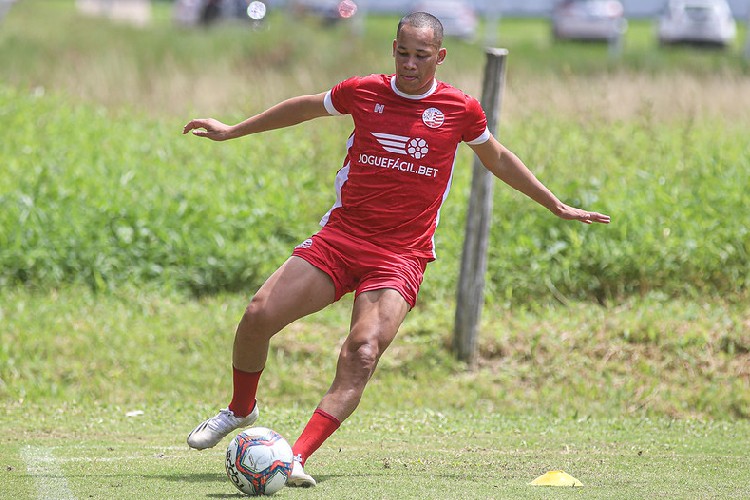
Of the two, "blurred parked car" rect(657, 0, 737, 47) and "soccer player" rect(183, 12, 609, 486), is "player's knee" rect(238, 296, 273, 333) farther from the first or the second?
"blurred parked car" rect(657, 0, 737, 47)

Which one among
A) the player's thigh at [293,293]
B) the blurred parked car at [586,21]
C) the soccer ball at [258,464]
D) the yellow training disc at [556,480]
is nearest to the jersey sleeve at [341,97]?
the player's thigh at [293,293]

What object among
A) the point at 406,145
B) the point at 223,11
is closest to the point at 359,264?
the point at 406,145

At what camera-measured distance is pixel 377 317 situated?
595cm

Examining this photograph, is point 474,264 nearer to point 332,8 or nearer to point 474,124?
point 474,124

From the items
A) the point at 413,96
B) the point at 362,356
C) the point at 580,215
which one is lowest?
the point at 362,356

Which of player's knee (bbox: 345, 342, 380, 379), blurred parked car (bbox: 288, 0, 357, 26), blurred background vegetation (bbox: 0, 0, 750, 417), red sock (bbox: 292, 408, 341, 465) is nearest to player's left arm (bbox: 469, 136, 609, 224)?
player's knee (bbox: 345, 342, 380, 379)

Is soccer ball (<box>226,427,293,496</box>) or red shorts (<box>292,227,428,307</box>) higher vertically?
red shorts (<box>292,227,428,307</box>)

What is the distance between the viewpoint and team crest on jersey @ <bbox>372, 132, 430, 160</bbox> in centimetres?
613

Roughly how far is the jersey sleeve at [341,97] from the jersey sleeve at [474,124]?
0.63 meters

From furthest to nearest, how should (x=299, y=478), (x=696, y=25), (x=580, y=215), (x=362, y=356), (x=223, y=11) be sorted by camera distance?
(x=696, y=25) → (x=223, y=11) → (x=580, y=215) → (x=362, y=356) → (x=299, y=478)

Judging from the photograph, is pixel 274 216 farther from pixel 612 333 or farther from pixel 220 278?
pixel 612 333

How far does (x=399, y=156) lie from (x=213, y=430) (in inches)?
70.8

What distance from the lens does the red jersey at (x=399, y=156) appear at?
6.15m

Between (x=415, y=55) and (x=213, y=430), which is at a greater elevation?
(x=415, y=55)
